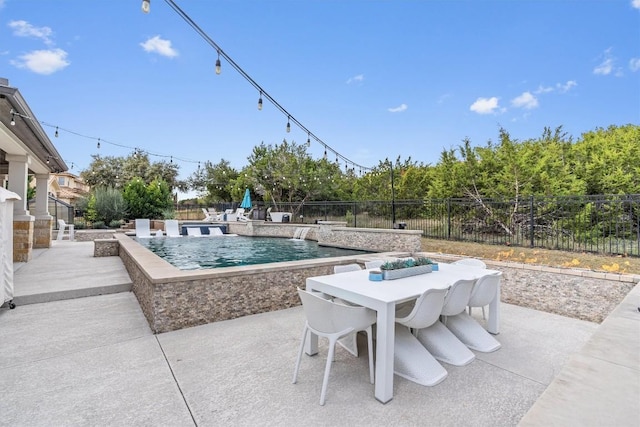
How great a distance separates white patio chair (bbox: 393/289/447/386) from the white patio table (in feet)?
0.44

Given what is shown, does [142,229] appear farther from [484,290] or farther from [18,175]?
[484,290]

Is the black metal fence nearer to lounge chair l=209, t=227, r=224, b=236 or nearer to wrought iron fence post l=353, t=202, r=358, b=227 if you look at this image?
wrought iron fence post l=353, t=202, r=358, b=227

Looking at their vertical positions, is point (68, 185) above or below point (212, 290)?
above

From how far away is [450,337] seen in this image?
2984 mm

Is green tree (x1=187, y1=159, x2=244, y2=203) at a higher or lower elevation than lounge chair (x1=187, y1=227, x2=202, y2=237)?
higher

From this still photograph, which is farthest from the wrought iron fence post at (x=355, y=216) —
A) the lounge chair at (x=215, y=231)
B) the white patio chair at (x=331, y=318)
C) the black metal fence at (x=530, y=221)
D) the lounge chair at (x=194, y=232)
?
the white patio chair at (x=331, y=318)

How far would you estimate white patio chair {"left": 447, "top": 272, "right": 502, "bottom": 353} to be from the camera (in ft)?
10.3

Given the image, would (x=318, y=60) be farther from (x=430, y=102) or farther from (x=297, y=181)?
(x=297, y=181)

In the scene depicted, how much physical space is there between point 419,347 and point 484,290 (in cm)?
107

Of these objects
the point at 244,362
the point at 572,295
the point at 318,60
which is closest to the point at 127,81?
the point at 318,60

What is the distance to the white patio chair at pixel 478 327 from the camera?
3.13 meters

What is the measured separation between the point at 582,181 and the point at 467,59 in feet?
18.0

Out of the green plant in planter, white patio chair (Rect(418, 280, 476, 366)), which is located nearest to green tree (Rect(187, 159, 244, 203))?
the green plant in planter

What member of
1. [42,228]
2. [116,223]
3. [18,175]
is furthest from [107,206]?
[18,175]
